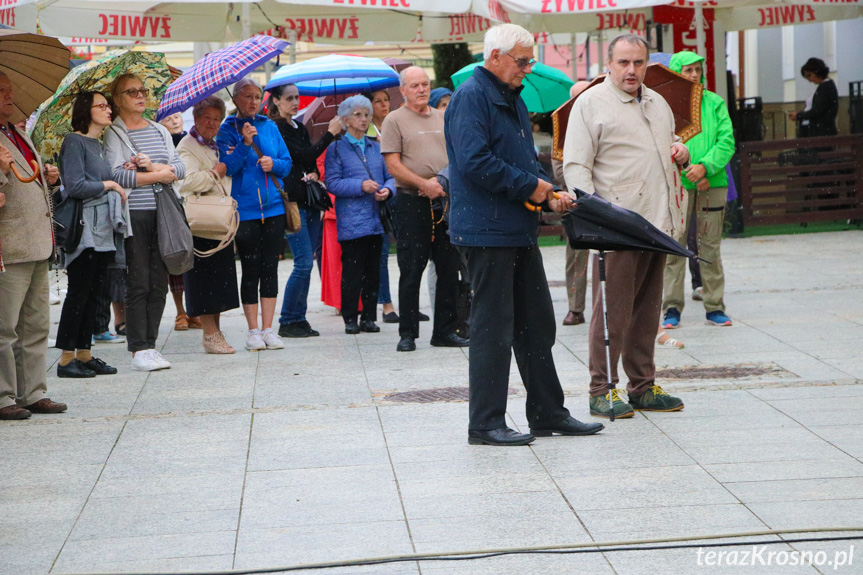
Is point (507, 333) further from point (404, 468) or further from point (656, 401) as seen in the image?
Result: point (656, 401)

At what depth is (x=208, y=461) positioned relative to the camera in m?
5.66

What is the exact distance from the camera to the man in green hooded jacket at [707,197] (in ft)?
30.0

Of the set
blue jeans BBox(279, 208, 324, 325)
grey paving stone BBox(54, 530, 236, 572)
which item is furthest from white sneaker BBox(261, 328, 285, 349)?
grey paving stone BBox(54, 530, 236, 572)

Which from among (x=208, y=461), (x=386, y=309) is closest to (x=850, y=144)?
(x=386, y=309)

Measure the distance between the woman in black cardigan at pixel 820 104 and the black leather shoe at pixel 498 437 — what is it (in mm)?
12431

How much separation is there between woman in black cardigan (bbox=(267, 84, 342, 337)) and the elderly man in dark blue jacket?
13.3ft

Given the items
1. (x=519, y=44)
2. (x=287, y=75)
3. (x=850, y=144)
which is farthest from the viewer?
(x=850, y=144)

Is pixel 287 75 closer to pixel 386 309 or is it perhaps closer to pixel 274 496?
pixel 386 309

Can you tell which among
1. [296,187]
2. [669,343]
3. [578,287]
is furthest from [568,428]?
[296,187]

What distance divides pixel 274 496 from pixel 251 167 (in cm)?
437

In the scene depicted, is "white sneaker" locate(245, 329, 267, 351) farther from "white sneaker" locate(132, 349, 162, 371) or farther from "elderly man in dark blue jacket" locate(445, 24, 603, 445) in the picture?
"elderly man in dark blue jacket" locate(445, 24, 603, 445)

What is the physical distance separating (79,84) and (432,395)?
308 centimetres

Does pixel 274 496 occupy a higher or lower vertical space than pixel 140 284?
lower

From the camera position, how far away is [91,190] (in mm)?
7754
